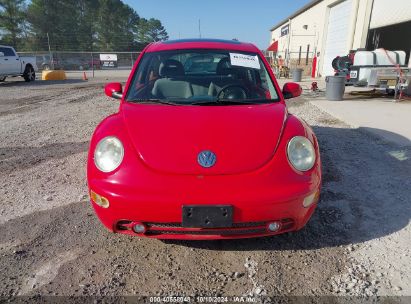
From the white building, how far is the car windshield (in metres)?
10.8

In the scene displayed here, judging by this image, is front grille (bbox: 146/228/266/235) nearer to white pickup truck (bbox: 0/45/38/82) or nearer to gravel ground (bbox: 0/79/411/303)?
gravel ground (bbox: 0/79/411/303)

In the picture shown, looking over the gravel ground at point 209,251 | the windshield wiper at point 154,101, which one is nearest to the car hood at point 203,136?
the windshield wiper at point 154,101

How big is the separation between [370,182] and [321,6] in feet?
69.5

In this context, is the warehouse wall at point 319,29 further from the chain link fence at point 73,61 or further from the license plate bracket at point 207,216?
the chain link fence at point 73,61

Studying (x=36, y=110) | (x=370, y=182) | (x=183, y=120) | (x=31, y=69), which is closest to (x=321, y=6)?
(x=31, y=69)

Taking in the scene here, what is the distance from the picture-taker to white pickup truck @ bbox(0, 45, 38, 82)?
15250 mm

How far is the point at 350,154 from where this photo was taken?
490cm

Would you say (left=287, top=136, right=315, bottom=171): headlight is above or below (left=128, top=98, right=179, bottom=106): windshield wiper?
below

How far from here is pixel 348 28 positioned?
51.0ft

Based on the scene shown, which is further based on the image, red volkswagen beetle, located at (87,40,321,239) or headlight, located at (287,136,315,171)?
headlight, located at (287,136,315,171)

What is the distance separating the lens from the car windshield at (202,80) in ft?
10.3

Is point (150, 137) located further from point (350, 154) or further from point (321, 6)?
point (321, 6)

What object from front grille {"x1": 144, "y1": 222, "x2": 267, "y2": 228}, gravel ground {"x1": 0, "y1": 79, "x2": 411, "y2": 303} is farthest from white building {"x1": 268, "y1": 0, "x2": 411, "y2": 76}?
front grille {"x1": 144, "y1": 222, "x2": 267, "y2": 228}

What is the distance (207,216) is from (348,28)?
16.2 metres
